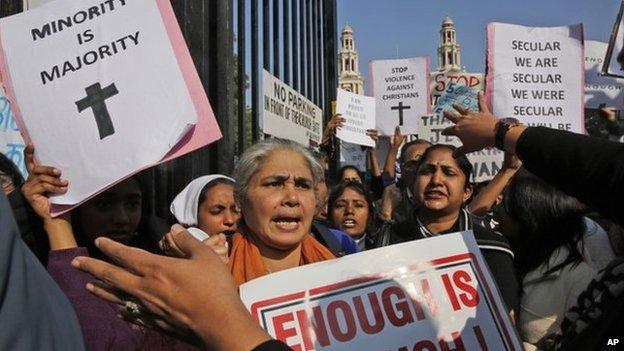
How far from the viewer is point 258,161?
2.36m

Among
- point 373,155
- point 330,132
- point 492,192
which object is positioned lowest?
point 373,155

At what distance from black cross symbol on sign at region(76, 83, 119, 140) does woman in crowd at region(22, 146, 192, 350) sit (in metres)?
0.18

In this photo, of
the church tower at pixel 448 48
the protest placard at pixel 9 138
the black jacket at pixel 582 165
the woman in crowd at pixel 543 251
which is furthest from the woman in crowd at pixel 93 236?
the church tower at pixel 448 48

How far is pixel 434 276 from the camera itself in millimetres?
1687

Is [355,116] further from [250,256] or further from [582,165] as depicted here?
[582,165]

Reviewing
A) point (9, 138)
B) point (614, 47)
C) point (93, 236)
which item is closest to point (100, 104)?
point (93, 236)

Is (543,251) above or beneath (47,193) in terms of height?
beneath

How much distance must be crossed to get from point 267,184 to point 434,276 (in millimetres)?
806

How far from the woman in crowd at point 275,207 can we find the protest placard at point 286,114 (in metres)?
1.62

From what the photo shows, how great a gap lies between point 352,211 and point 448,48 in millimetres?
76138

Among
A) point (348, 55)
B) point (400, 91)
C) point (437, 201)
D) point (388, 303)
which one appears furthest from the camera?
point (348, 55)

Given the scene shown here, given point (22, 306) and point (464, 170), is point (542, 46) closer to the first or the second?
point (464, 170)

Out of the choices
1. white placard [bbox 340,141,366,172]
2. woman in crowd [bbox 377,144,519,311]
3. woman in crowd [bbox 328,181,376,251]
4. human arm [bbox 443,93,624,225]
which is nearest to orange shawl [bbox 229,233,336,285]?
woman in crowd [bbox 377,144,519,311]

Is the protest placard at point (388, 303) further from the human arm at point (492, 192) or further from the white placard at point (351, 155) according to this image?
the white placard at point (351, 155)
